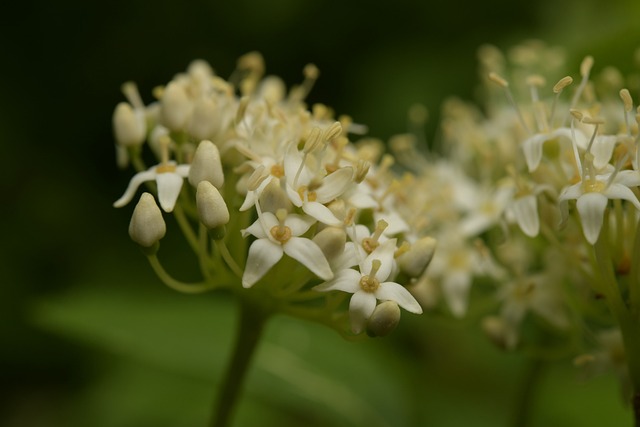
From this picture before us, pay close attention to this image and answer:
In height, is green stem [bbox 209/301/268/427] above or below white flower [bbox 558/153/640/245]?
below

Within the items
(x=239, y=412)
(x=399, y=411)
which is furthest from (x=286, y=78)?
(x=399, y=411)

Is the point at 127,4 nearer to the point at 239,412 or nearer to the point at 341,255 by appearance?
the point at 239,412

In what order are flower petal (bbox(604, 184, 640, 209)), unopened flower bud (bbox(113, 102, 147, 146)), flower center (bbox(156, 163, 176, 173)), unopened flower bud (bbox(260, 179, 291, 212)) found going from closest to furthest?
1. flower petal (bbox(604, 184, 640, 209))
2. unopened flower bud (bbox(260, 179, 291, 212))
3. flower center (bbox(156, 163, 176, 173))
4. unopened flower bud (bbox(113, 102, 147, 146))

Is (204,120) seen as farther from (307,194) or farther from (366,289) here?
(366,289)

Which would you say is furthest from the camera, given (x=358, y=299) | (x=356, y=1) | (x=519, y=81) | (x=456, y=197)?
(x=356, y=1)

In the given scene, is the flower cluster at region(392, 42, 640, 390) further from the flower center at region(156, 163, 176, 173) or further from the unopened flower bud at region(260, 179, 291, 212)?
the flower center at region(156, 163, 176, 173)

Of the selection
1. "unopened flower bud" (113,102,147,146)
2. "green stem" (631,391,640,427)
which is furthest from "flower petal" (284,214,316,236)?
"green stem" (631,391,640,427)
